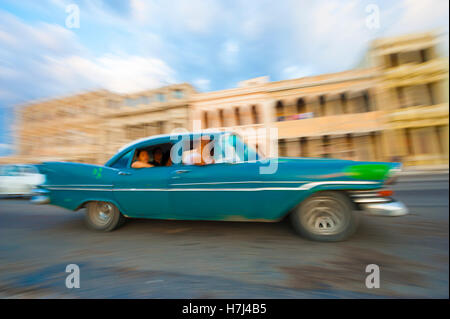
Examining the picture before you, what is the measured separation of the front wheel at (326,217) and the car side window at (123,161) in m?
2.63

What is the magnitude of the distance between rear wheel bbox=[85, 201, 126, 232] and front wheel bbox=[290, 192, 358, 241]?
8.89ft

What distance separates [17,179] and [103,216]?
7.78 metres

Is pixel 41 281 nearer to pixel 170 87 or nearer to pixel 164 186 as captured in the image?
pixel 164 186

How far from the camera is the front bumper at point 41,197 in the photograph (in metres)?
3.29

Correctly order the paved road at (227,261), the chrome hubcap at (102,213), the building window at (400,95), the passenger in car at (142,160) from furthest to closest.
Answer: the building window at (400,95) → the chrome hubcap at (102,213) → the passenger in car at (142,160) → the paved road at (227,261)

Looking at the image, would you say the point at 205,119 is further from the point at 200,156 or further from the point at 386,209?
the point at 386,209

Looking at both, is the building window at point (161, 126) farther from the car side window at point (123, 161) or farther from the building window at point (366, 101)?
the building window at point (366, 101)

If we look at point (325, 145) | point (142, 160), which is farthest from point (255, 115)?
point (142, 160)

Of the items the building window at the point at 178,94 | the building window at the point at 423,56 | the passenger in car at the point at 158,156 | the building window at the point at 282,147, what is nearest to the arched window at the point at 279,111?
the building window at the point at 282,147

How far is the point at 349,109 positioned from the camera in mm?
14711

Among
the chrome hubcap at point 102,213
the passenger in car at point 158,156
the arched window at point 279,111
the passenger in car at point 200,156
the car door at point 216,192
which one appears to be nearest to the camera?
the car door at point 216,192

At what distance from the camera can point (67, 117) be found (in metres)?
19.6

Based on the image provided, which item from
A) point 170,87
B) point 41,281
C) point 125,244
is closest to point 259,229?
point 125,244
